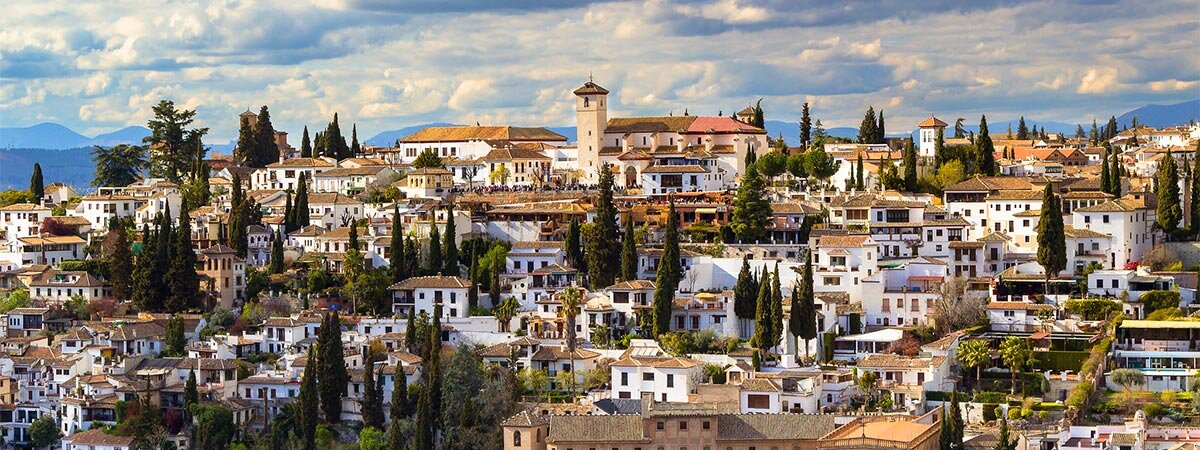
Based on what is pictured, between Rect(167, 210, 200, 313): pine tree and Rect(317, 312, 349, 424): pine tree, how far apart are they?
8723 mm

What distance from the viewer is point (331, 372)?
45.9m

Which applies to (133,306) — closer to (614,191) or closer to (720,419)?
(614,191)

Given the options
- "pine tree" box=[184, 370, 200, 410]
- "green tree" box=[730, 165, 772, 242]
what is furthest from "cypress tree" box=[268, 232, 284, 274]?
"green tree" box=[730, 165, 772, 242]

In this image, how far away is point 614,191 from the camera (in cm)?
6175

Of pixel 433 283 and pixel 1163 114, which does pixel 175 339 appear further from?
pixel 1163 114

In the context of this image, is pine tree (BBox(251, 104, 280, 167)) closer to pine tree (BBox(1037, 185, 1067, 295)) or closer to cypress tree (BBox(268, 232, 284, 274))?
cypress tree (BBox(268, 232, 284, 274))

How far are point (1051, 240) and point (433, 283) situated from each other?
1604 centimetres

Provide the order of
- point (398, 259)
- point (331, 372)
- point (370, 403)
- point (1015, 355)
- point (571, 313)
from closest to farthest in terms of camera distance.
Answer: point (1015, 355)
point (370, 403)
point (331, 372)
point (571, 313)
point (398, 259)

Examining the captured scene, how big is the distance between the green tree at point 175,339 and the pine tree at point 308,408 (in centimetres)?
652

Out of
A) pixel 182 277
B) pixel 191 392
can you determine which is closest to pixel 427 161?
pixel 182 277

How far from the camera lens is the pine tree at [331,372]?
150ft

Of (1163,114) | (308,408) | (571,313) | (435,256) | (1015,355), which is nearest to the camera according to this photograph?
(1015,355)

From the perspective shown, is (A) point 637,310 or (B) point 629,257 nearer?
(A) point 637,310

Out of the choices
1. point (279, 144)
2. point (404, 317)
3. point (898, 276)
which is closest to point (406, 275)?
point (404, 317)
